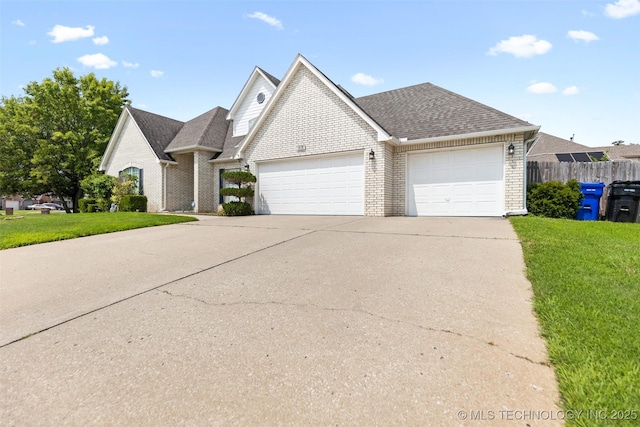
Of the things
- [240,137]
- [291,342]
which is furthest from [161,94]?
[291,342]

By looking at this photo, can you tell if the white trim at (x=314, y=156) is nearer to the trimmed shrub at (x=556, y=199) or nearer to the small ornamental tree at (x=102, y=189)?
the trimmed shrub at (x=556, y=199)

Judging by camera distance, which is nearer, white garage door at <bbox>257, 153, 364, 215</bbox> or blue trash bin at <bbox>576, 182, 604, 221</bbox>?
blue trash bin at <bbox>576, 182, 604, 221</bbox>

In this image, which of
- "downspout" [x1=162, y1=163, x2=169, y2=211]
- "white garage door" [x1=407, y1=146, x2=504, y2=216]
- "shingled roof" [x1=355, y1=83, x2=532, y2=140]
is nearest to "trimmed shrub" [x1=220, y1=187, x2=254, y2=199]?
"downspout" [x1=162, y1=163, x2=169, y2=211]

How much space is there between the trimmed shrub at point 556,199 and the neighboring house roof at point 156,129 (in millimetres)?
16524

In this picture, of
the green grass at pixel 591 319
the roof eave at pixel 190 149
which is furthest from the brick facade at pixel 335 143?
the green grass at pixel 591 319

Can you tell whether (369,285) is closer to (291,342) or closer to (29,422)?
(291,342)

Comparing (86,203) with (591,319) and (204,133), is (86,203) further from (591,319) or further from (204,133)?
(591,319)

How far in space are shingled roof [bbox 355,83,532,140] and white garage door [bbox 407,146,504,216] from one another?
0.76 m

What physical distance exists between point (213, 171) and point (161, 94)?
4449 millimetres

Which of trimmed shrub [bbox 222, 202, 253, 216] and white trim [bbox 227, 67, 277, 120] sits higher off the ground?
white trim [bbox 227, 67, 277, 120]

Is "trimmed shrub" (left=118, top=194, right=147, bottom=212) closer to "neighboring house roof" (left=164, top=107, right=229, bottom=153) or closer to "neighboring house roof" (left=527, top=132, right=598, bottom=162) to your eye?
"neighboring house roof" (left=164, top=107, right=229, bottom=153)

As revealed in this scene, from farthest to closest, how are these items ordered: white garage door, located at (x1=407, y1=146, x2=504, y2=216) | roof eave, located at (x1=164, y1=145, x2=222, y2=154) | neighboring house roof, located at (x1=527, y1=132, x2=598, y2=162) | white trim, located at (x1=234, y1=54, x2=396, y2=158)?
neighboring house roof, located at (x1=527, y1=132, x2=598, y2=162)
roof eave, located at (x1=164, y1=145, x2=222, y2=154)
white trim, located at (x1=234, y1=54, x2=396, y2=158)
white garage door, located at (x1=407, y1=146, x2=504, y2=216)

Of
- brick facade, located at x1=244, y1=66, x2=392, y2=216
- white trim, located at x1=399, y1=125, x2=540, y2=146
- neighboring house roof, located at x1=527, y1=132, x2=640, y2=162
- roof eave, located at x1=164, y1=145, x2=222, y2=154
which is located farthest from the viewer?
neighboring house roof, located at x1=527, y1=132, x2=640, y2=162

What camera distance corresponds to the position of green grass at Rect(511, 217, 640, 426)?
134 centimetres
